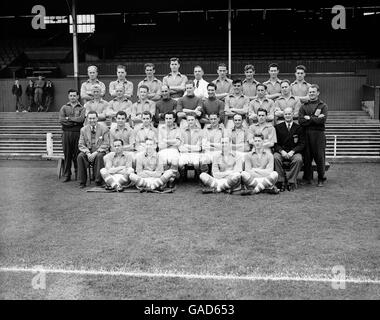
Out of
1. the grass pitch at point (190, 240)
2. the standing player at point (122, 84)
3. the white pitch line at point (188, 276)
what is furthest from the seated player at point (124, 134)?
the white pitch line at point (188, 276)

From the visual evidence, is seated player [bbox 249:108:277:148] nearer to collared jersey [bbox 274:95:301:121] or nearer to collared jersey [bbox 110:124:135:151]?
collared jersey [bbox 274:95:301:121]

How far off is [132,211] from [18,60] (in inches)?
862

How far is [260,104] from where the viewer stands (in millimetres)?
11133

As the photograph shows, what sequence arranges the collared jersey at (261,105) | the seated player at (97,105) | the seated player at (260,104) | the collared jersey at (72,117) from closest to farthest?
the seated player at (260,104), the collared jersey at (261,105), the collared jersey at (72,117), the seated player at (97,105)

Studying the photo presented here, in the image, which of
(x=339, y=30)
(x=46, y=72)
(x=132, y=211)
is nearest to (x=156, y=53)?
(x=46, y=72)

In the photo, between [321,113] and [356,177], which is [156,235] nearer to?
[321,113]

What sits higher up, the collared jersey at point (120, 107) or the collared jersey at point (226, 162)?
the collared jersey at point (120, 107)

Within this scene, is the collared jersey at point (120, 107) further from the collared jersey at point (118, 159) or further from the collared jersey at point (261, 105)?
the collared jersey at point (261, 105)

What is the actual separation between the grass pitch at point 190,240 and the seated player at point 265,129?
1163 mm

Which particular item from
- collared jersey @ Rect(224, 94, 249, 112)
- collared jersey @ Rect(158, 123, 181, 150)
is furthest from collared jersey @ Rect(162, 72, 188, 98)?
collared jersey @ Rect(158, 123, 181, 150)

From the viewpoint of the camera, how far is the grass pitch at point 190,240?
509 centimetres

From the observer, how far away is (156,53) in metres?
27.6

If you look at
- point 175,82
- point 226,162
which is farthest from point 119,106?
point 226,162

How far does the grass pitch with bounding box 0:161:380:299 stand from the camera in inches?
200
